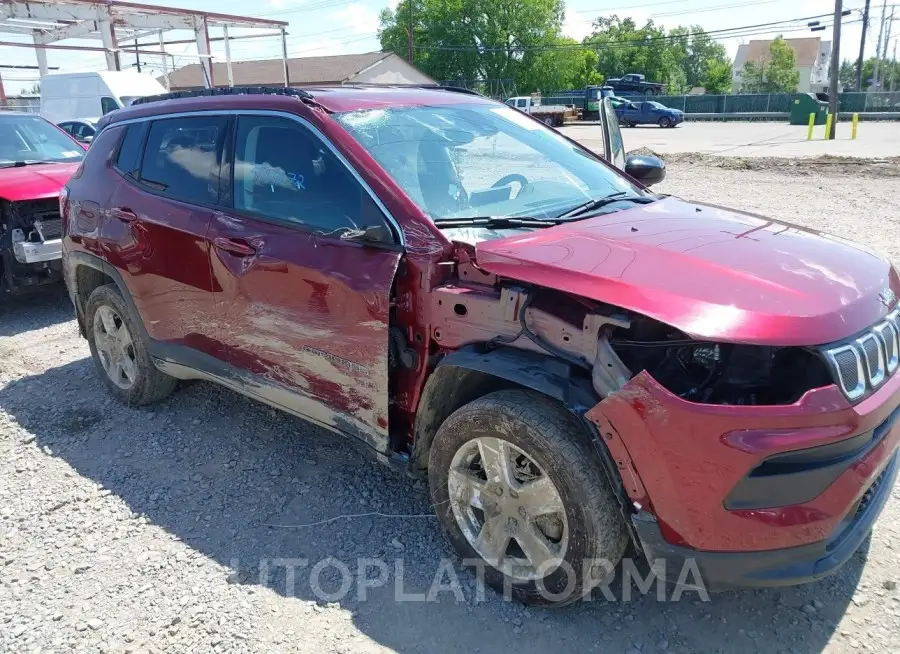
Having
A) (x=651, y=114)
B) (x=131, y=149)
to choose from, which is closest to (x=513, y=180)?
(x=131, y=149)

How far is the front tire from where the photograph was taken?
2.49m

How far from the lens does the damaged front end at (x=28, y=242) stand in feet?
21.0

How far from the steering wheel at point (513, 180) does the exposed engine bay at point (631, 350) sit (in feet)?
2.80

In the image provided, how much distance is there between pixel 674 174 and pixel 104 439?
14.9 metres

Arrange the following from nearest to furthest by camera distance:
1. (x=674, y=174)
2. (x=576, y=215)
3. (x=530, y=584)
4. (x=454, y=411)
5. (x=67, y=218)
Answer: (x=530, y=584) → (x=454, y=411) → (x=576, y=215) → (x=67, y=218) → (x=674, y=174)

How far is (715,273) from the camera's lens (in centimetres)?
250

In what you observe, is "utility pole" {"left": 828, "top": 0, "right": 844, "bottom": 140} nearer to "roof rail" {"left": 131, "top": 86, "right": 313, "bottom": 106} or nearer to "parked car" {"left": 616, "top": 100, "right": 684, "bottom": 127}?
"parked car" {"left": 616, "top": 100, "right": 684, "bottom": 127}

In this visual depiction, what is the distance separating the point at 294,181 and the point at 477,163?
0.88 meters

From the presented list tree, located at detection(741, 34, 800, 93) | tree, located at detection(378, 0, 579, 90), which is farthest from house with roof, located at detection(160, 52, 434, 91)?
tree, located at detection(741, 34, 800, 93)

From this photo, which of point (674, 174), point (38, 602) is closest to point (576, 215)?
point (38, 602)

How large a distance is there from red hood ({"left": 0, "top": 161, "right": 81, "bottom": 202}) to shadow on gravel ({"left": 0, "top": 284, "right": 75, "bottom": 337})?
1.16 m

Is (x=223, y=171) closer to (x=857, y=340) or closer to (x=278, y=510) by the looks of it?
(x=278, y=510)

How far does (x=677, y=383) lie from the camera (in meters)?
2.54

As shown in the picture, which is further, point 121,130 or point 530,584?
point 121,130
